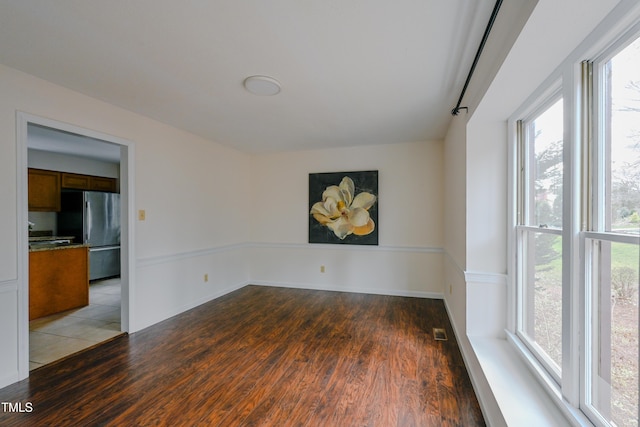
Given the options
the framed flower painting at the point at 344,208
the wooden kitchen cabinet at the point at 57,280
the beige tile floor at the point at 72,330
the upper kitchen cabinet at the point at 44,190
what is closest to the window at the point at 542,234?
the framed flower painting at the point at 344,208

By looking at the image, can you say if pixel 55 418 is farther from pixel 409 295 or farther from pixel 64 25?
pixel 409 295

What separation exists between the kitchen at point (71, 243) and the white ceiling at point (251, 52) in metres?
1.48

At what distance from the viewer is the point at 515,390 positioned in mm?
1501

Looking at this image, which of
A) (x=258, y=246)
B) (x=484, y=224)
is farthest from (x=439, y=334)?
(x=258, y=246)

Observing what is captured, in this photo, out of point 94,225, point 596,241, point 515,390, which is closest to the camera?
point 596,241

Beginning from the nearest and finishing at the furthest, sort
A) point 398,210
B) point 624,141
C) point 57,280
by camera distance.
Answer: point 624,141 < point 57,280 < point 398,210

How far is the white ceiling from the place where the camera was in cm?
145

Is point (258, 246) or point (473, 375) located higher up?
point (258, 246)

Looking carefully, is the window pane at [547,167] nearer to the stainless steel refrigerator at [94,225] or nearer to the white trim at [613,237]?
the white trim at [613,237]

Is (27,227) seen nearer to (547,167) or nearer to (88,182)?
(547,167)

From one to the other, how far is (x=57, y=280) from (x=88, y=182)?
2569 millimetres

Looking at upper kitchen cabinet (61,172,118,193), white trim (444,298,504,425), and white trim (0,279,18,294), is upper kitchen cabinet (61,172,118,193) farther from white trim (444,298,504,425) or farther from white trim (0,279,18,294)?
→ white trim (444,298,504,425)

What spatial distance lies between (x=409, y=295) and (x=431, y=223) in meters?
1.14

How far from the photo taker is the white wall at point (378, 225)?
4.08 meters
